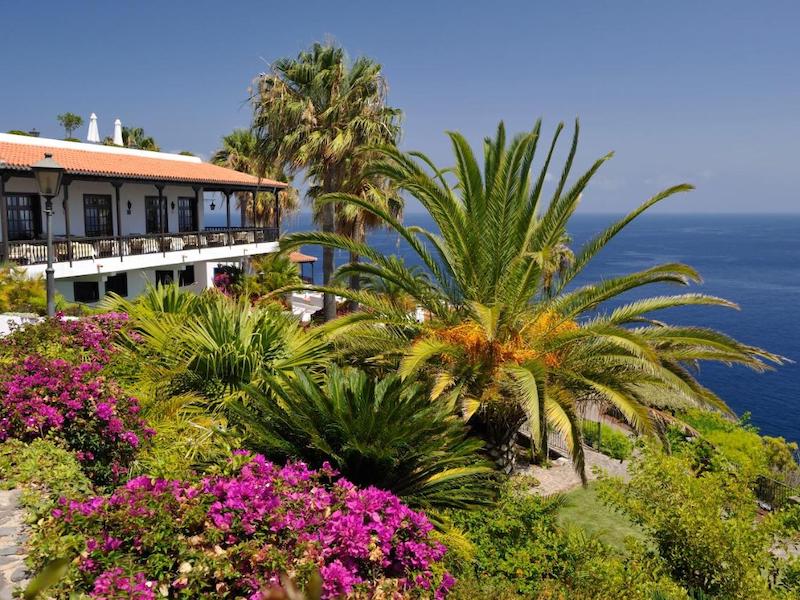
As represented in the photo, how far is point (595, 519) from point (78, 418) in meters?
8.47

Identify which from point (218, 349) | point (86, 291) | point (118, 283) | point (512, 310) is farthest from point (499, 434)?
point (118, 283)

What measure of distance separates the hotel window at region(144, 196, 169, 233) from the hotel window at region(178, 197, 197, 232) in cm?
146

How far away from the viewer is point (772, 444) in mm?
19578

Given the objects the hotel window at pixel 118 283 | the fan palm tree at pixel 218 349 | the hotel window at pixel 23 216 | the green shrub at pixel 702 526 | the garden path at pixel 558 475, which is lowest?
the garden path at pixel 558 475

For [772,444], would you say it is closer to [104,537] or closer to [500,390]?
[500,390]

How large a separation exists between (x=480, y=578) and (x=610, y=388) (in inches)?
137

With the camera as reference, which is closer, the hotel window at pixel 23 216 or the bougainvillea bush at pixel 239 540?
the bougainvillea bush at pixel 239 540

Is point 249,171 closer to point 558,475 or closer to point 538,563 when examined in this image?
point 558,475

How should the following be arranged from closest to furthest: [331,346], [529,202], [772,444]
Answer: [529,202]
[331,346]
[772,444]

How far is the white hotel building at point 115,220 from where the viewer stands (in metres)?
19.7

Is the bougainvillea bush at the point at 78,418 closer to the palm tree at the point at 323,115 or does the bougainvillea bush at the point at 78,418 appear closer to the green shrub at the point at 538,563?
the green shrub at the point at 538,563

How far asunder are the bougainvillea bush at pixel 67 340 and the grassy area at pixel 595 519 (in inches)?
306

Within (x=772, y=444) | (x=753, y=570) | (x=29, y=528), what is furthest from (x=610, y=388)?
(x=772, y=444)

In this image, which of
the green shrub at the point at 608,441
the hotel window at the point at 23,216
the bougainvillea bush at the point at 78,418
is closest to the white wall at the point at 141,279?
the hotel window at the point at 23,216
